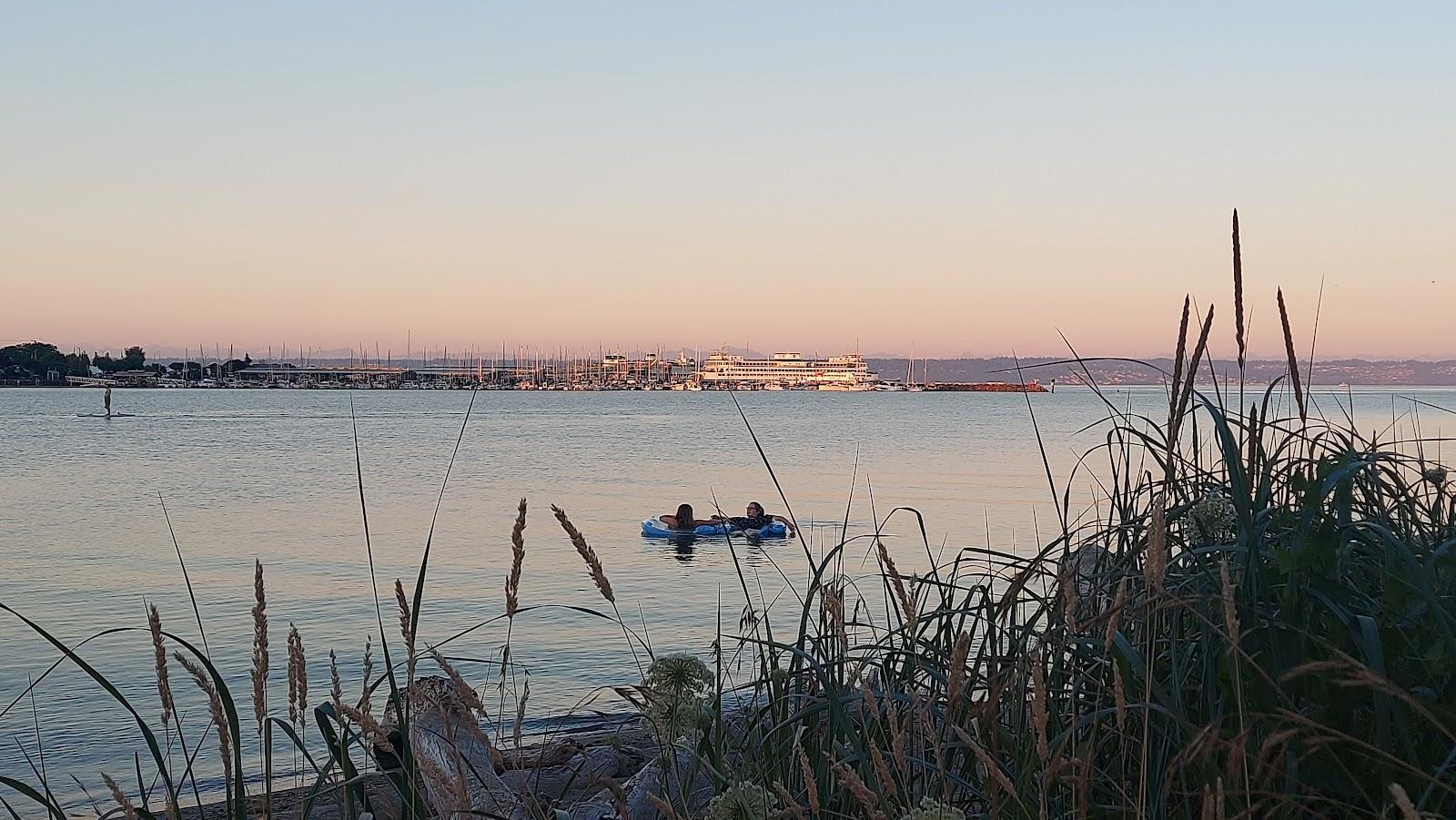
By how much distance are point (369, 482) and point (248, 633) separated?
90.7 ft

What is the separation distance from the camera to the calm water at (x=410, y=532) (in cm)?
1091

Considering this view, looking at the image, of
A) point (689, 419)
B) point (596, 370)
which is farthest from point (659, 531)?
point (596, 370)

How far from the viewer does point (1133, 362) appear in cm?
333

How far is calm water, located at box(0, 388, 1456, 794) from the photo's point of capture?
1091cm

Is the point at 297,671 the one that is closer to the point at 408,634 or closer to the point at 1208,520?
the point at 408,634

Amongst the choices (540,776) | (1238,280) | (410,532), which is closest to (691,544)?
(410,532)

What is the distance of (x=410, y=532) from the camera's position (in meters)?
25.2

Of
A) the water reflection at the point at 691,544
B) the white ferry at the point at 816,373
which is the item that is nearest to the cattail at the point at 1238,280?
the water reflection at the point at 691,544

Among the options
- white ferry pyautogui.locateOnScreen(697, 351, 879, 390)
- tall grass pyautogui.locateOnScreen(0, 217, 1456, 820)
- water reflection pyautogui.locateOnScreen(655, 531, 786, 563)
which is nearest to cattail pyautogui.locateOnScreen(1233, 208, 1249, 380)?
tall grass pyautogui.locateOnScreen(0, 217, 1456, 820)

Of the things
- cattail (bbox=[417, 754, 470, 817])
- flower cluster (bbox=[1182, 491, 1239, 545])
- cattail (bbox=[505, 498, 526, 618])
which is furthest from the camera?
flower cluster (bbox=[1182, 491, 1239, 545])

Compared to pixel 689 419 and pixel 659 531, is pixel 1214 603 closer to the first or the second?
pixel 659 531

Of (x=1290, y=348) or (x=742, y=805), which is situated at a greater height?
(x=1290, y=348)

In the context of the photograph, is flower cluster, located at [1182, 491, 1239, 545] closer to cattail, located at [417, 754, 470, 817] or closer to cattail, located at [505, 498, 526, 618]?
cattail, located at [505, 498, 526, 618]

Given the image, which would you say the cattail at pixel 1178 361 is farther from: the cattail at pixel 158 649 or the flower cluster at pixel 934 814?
the cattail at pixel 158 649
